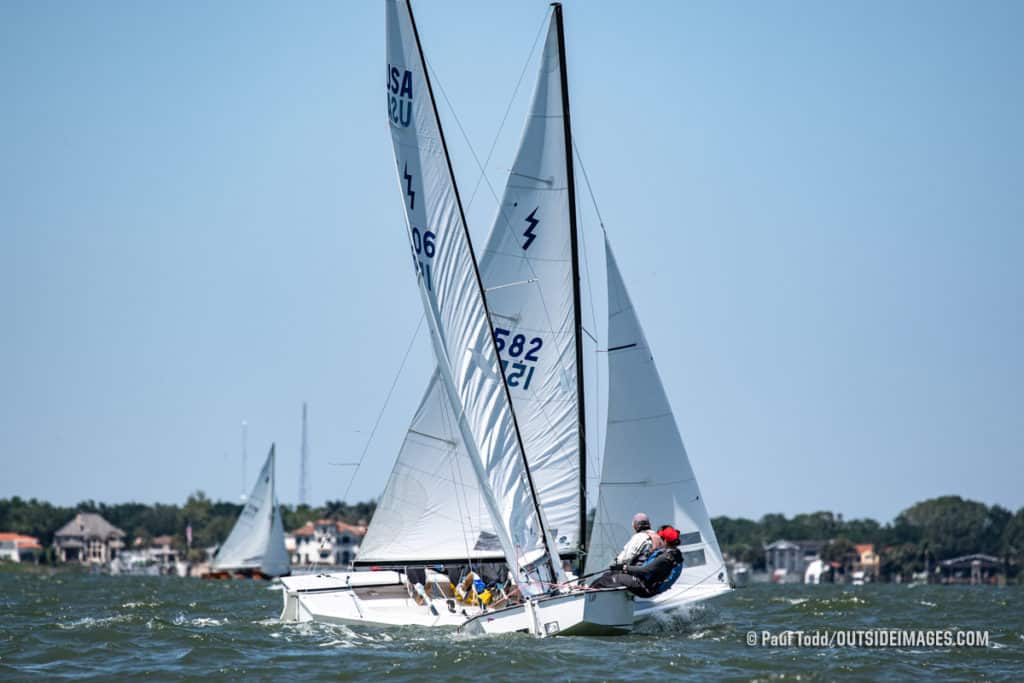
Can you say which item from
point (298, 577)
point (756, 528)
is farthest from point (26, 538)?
point (298, 577)

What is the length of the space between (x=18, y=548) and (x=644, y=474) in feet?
422

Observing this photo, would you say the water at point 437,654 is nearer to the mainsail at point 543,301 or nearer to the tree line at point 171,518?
the mainsail at point 543,301

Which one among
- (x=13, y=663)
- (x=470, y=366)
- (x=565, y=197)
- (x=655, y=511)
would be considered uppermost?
(x=565, y=197)

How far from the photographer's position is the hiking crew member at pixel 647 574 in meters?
20.2

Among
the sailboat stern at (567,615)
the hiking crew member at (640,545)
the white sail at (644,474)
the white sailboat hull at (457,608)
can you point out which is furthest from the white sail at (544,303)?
the sailboat stern at (567,615)

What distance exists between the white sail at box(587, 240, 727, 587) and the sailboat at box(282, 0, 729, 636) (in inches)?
0.9

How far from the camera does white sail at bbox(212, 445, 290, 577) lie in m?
81.5

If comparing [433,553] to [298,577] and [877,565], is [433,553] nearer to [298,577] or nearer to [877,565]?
[298,577]

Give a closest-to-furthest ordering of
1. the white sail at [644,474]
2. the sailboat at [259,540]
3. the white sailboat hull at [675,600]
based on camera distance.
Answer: the white sailboat hull at [675,600], the white sail at [644,474], the sailboat at [259,540]

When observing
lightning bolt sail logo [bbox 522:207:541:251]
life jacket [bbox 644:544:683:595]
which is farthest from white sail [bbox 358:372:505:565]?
life jacket [bbox 644:544:683:595]

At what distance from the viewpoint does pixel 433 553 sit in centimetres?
2647

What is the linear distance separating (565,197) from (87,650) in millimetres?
9945

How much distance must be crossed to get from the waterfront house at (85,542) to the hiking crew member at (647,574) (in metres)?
Result: 129

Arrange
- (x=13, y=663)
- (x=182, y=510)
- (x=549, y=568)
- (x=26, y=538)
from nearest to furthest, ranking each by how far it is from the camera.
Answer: (x=13, y=663) < (x=549, y=568) < (x=26, y=538) < (x=182, y=510)
